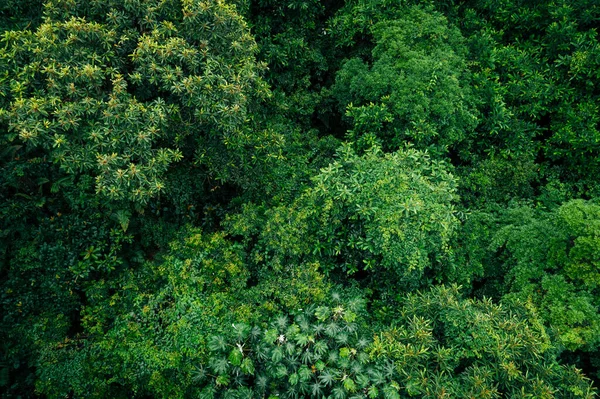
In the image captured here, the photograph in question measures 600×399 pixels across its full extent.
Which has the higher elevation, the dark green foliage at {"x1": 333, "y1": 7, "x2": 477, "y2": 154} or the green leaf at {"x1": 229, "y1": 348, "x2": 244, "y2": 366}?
the dark green foliage at {"x1": 333, "y1": 7, "x2": 477, "y2": 154}

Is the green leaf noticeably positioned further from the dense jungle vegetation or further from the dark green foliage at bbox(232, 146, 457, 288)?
the dark green foliage at bbox(232, 146, 457, 288)

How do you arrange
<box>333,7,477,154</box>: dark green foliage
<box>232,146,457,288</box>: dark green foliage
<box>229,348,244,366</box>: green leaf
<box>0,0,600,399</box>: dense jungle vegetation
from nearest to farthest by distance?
<box>229,348,244,366</box>: green leaf → <box>0,0,600,399</box>: dense jungle vegetation → <box>232,146,457,288</box>: dark green foliage → <box>333,7,477,154</box>: dark green foliage

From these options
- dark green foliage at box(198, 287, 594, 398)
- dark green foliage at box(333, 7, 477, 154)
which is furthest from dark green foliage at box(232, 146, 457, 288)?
dark green foliage at box(198, 287, 594, 398)

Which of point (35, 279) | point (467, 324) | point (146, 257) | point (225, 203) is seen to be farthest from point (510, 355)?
point (35, 279)

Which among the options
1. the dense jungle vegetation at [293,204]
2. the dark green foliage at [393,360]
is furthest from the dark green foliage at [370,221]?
the dark green foliage at [393,360]

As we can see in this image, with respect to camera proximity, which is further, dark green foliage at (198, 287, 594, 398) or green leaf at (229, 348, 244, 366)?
green leaf at (229, 348, 244, 366)

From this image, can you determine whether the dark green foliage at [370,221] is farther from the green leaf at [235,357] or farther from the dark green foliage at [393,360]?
the green leaf at [235,357]

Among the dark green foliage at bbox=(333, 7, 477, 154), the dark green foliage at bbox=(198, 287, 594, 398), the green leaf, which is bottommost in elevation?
the green leaf

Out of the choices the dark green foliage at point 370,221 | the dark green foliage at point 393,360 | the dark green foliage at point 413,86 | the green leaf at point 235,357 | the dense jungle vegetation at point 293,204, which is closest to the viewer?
the dark green foliage at point 393,360

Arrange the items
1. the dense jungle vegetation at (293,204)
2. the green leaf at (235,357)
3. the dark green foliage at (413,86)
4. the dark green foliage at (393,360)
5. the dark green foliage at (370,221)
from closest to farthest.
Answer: the dark green foliage at (393,360)
the green leaf at (235,357)
the dense jungle vegetation at (293,204)
the dark green foliage at (370,221)
the dark green foliage at (413,86)

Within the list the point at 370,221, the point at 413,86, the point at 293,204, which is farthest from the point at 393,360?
the point at 413,86
